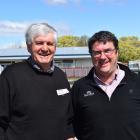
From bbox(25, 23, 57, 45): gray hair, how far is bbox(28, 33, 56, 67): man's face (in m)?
0.04

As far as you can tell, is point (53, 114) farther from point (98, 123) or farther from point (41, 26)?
point (41, 26)

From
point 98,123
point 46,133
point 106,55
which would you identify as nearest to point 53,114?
point 46,133

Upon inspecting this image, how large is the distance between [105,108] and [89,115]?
0.19m

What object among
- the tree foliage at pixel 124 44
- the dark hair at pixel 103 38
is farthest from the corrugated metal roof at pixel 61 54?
the dark hair at pixel 103 38

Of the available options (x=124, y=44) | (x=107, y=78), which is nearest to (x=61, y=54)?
(x=124, y=44)

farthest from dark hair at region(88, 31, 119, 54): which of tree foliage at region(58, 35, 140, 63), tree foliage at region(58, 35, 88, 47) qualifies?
tree foliage at region(58, 35, 88, 47)

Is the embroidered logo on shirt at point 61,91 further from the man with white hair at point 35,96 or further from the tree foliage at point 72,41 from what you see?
the tree foliage at point 72,41

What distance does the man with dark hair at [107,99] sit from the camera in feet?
15.1

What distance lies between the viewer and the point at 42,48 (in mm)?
4477

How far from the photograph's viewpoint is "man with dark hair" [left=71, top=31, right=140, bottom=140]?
4602 millimetres

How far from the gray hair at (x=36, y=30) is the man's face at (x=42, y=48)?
36mm

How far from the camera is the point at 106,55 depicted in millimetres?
4691

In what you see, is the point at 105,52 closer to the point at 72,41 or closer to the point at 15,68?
the point at 15,68

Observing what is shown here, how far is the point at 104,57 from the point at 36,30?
29.3 inches
